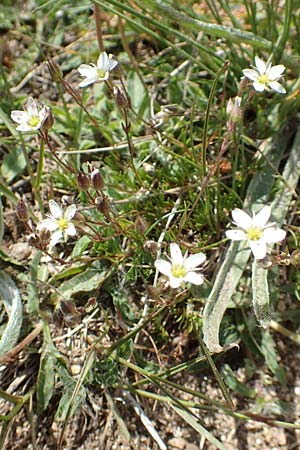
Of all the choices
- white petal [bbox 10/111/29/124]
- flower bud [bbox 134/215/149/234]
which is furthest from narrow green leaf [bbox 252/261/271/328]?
white petal [bbox 10/111/29/124]

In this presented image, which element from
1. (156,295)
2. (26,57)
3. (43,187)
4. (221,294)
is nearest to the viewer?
(156,295)

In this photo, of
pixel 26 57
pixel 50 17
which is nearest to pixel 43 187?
pixel 26 57

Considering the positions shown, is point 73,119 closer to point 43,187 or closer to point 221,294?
point 43,187

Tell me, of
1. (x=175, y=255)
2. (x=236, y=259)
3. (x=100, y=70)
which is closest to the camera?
(x=175, y=255)

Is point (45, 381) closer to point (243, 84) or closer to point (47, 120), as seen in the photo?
point (47, 120)

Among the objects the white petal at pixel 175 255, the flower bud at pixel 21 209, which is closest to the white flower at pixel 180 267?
the white petal at pixel 175 255

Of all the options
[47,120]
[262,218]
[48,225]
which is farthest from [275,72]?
[48,225]

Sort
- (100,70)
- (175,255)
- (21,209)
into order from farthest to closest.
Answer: (100,70), (21,209), (175,255)
